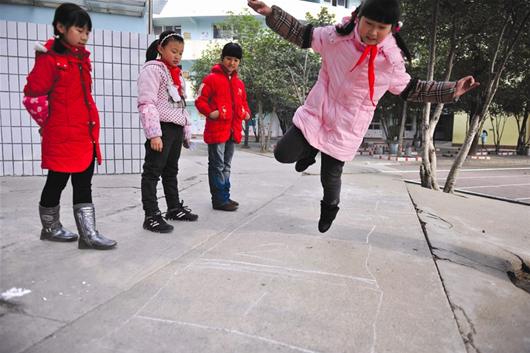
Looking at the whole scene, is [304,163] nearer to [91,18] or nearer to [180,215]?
[180,215]

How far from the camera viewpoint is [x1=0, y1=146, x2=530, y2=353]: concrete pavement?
1.78 m

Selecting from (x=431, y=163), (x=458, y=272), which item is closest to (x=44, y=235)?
(x=458, y=272)

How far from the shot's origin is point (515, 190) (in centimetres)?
1017

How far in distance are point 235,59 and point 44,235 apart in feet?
7.10

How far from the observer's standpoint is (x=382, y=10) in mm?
2314

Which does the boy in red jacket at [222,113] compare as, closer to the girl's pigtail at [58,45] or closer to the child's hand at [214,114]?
the child's hand at [214,114]

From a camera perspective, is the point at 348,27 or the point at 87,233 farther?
the point at 87,233

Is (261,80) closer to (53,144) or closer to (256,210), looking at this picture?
(256,210)

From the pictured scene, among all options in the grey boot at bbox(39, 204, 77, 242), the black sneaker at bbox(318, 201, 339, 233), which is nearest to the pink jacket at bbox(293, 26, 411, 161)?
the black sneaker at bbox(318, 201, 339, 233)

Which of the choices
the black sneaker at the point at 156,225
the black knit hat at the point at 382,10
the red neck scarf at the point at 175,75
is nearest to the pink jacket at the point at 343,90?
the black knit hat at the point at 382,10

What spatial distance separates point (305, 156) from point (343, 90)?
0.56m

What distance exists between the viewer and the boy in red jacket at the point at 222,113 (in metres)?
3.90

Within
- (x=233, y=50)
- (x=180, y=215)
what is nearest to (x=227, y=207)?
(x=180, y=215)

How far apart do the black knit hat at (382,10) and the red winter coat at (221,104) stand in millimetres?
1851
